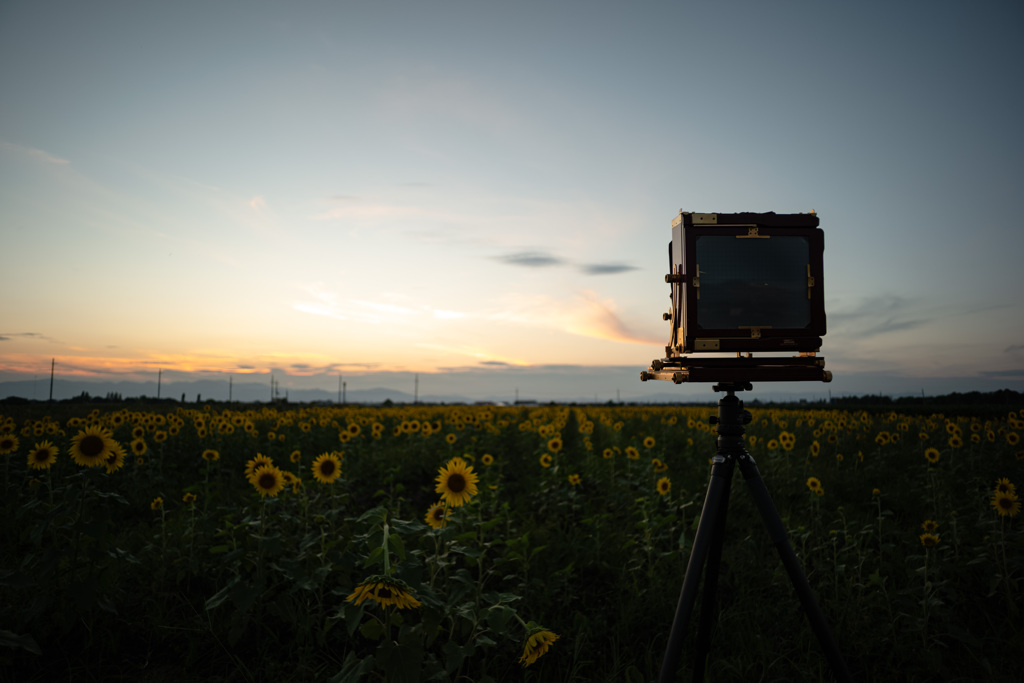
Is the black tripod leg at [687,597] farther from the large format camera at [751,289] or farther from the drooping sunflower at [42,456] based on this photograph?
the drooping sunflower at [42,456]

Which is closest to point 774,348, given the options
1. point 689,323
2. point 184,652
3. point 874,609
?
point 689,323

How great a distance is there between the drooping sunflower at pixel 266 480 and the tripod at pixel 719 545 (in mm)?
2932

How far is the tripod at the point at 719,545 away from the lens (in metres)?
2.17

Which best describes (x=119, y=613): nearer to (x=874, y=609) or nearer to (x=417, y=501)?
(x=417, y=501)

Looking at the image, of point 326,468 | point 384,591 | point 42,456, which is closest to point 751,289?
point 384,591

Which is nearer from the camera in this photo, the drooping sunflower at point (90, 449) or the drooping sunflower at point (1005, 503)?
the drooping sunflower at point (90, 449)

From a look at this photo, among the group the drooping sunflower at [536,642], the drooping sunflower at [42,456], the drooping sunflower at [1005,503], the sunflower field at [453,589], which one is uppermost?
the drooping sunflower at [42,456]

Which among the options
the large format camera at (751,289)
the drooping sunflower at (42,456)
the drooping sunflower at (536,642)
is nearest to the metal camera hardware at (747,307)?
the large format camera at (751,289)

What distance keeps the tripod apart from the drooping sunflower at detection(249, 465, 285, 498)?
2.93 meters

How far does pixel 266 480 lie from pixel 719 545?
3142 millimetres

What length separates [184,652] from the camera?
3424mm

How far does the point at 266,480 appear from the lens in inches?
152

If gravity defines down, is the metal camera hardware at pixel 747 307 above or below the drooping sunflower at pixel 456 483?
above

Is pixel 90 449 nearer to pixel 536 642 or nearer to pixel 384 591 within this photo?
pixel 384 591
